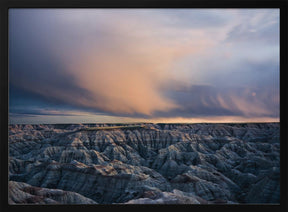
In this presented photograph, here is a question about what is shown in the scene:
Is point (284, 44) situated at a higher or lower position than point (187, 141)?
higher

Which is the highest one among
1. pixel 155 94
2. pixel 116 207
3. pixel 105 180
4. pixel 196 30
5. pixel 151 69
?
pixel 196 30

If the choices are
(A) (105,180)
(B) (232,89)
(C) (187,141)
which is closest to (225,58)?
(B) (232,89)

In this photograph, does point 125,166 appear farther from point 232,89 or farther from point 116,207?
point 232,89

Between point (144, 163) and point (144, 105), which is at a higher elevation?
point (144, 105)
